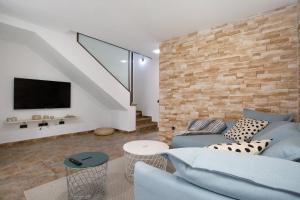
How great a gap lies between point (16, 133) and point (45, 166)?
1814 mm

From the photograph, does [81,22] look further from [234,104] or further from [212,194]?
[212,194]

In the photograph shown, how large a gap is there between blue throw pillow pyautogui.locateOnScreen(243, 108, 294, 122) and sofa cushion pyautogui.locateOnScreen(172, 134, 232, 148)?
1.89 feet

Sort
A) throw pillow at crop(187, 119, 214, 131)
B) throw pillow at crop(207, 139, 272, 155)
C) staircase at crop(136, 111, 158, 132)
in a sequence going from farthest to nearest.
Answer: staircase at crop(136, 111, 158, 132) → throw pillow at crop(187, 119, 214, 131) → throw pillow at crop(207, 139, 272, 155)

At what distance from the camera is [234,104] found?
3.00 metres

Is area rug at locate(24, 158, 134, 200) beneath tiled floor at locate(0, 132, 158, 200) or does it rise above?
beneath

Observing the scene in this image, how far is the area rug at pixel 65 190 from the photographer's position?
6.01 ft

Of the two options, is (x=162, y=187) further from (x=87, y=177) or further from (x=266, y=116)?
(x=266, y=116)

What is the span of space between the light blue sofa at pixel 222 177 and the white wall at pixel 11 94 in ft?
13.3

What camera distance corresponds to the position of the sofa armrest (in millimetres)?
750

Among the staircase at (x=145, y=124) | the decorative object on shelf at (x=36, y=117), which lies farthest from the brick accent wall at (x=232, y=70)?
the decorative object on shelf at (x=36, y=117)

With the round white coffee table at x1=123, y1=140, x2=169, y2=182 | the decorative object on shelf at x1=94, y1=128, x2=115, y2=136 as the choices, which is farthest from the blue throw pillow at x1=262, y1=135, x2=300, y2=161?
the decorative object on shelf at x1=94, y1=128, x2=115, y2=136

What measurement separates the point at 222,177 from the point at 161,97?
3.37 meters

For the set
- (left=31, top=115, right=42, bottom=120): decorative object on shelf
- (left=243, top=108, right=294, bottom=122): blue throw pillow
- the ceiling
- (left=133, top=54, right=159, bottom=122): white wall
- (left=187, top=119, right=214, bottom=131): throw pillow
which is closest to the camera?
(left=243, top=108, right=294, bottom=122): blue throw pillow

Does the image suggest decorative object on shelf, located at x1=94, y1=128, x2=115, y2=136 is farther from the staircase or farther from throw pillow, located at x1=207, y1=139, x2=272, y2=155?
throw pillow, located at x1=207, y1=139, x2=272, y2=155
